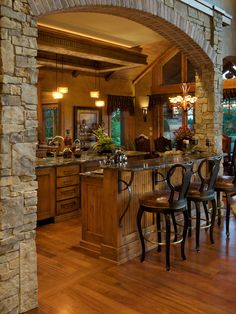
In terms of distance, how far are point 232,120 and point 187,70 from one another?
2.32 meters

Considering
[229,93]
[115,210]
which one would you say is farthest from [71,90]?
[115,210]

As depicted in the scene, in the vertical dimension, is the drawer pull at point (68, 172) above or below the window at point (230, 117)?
below

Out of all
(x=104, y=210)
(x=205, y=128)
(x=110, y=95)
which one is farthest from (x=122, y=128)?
(x=104, y=210)

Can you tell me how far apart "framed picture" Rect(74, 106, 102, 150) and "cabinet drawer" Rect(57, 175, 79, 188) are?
473 centimetres

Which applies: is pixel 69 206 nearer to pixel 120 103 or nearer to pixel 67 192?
pixel 67 192

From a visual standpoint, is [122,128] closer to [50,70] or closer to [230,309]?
[50,70]

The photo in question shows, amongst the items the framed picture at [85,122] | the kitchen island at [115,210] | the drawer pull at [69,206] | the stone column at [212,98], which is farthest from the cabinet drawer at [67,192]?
the framed picture at [85,122]

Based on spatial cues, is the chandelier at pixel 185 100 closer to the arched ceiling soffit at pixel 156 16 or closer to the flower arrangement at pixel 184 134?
the flower arrangement at pixel 184 134

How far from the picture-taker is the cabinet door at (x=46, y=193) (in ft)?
16.8

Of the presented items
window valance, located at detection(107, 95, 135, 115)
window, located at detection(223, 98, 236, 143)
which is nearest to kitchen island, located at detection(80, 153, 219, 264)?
window, located at detection(223, 98, 236, 143)

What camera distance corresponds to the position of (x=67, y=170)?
5.54 meters

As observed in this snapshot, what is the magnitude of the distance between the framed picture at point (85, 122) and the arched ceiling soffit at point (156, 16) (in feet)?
17.7

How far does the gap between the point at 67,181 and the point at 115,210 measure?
1859 millimetres

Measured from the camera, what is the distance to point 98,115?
11.2 meters
